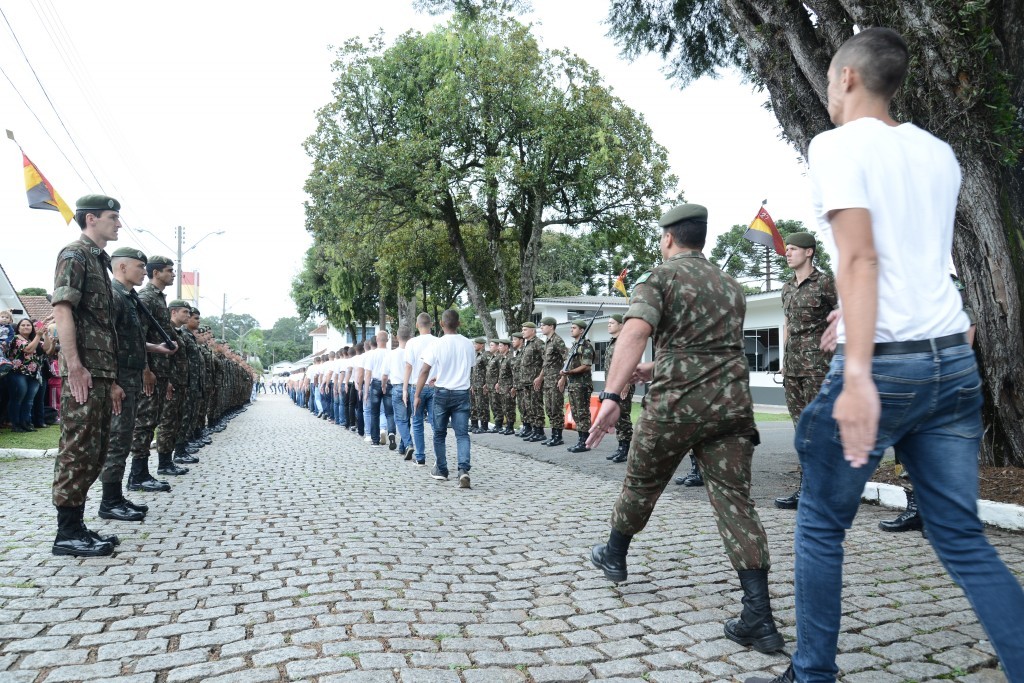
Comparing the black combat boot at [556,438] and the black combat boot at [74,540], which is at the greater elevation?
the black combat boot at [74,540]

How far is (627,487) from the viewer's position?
365cm

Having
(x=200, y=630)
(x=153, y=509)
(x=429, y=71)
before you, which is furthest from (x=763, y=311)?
(x=200, y=630)

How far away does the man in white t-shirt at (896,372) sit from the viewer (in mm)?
2041

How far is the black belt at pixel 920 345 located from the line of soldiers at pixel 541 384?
6.87 meters

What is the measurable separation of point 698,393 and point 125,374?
Answer: 14.5 ft

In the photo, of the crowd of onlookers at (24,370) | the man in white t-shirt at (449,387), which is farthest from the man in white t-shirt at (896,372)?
the crowd of onlookers at (24,370)

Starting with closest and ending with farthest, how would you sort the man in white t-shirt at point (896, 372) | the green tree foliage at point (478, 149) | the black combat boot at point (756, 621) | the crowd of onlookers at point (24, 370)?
1. the man in white t-shirt at point (896, 372)
2. the black combat boot at point (756, 621)
3. the crowd of onlookers at point (24, 370)
4. the green tree foliage at point (478, 149)

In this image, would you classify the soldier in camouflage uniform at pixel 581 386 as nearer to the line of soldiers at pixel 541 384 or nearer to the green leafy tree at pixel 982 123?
the line of soldiers at pixel 541 384

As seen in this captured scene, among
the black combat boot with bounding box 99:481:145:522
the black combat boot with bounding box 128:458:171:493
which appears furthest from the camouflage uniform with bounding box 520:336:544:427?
the black combat boot with bounding box 99:481:145:522

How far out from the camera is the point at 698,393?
3346mm

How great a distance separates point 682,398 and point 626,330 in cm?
40

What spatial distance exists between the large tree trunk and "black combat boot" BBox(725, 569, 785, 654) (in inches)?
164

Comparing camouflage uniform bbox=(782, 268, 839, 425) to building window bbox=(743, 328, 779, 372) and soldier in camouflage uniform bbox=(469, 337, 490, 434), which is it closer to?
soldier in camouflage uniform bbox=(469, 337, 490, 434)

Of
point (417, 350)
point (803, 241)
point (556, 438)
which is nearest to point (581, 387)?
point (556, 438)
